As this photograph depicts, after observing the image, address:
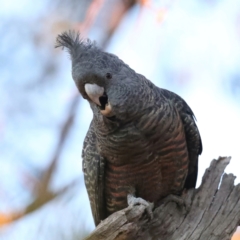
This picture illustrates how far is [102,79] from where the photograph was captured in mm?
2787

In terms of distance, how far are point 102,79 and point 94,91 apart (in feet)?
0.34

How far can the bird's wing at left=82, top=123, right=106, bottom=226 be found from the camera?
3186 mm

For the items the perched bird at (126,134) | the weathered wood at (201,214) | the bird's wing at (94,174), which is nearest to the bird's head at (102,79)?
the perched bird at (126,134)

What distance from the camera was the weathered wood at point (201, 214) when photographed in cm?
275

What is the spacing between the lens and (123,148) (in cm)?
298

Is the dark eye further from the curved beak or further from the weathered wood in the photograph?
the weathered wood

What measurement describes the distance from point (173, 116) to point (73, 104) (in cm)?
67

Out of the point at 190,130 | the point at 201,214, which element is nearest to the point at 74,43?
the point at 190,130

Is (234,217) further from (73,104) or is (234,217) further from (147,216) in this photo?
(73,104)

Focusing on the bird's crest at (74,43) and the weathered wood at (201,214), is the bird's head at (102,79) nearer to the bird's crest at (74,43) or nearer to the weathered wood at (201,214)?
the bird's crest at (74,43)

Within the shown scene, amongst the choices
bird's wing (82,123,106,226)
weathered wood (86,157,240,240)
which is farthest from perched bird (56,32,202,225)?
weathered wood (86,157,240,240)

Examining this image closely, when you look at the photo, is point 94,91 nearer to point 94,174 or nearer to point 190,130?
point 94,174

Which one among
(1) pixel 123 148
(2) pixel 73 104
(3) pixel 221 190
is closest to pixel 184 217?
(3) pixel 221 190

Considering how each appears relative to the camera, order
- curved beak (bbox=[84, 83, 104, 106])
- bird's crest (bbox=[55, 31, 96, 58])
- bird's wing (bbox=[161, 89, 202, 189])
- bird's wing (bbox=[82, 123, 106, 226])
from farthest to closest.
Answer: bird's wing (bbox=[161, 89, 202, 189])
bird's wing (bbox=[82, 123, 106, 226])
bird's crest (bbox=[55, 31, 96, 58])
curved beak (bbox=[84, 83, 104, 106])
